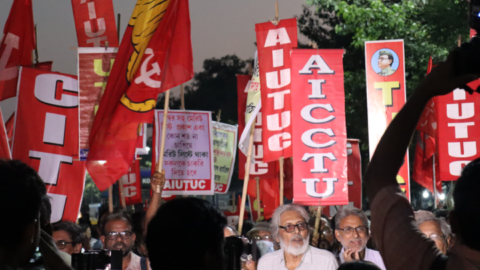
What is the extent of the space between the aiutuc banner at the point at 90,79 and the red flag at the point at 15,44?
1.33 meters

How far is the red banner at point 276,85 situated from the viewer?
780cm

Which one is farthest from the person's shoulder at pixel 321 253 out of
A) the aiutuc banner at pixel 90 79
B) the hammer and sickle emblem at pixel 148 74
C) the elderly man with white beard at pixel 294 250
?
the aiutuc banner at pixel 90 79

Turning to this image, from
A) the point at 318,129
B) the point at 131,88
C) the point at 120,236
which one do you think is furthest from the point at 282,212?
the point at 131,88

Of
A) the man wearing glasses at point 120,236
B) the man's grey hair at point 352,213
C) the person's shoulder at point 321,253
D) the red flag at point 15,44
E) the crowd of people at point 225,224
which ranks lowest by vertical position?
the person's shoulder at point 321,253

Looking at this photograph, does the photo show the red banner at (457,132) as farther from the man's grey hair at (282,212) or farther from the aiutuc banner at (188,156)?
the man's grey hair at (282,212)

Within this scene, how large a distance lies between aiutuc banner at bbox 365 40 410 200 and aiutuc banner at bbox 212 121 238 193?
3575 mm

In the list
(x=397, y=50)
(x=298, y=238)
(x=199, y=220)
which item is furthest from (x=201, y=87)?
(x=199, y=220)

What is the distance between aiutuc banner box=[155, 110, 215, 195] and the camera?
9.50 m

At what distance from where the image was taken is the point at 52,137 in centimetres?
717

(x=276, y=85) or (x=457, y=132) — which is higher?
(x=276, y=85)

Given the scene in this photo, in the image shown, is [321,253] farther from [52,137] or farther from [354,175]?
[354,175]

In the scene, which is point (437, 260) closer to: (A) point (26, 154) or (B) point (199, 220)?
(B) point (199, 220)

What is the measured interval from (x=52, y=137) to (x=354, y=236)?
13.1ft

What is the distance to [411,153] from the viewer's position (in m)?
18.9
